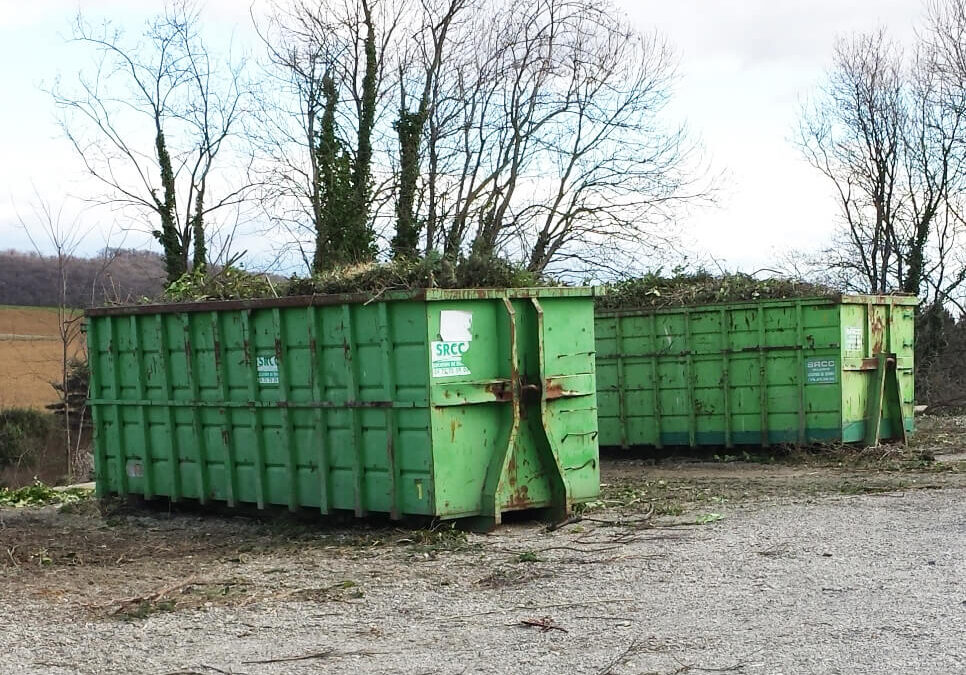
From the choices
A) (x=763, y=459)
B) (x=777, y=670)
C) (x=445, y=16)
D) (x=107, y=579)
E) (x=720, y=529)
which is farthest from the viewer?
(x=445, y=16)

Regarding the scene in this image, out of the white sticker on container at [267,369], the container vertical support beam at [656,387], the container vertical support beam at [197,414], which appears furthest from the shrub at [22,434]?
the white sticker on container at [267,369]

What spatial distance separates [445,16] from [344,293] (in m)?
23.2

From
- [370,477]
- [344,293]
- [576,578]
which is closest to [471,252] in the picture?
[344,293]

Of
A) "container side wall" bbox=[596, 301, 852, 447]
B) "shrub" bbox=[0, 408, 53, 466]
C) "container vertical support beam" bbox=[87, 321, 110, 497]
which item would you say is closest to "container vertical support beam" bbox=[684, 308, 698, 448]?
"container side wall" bbox=[596, 301, 852, 447]

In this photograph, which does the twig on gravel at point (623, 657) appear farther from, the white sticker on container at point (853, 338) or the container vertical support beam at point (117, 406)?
the white sticker on container at point (853, 338)

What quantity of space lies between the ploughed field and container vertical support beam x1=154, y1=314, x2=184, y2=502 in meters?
0.43

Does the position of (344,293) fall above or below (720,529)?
above

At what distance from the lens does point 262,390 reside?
11.1 m

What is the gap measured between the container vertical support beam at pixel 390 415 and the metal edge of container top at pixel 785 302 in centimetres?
771

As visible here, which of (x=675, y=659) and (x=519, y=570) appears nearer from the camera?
(x=675, y=659)

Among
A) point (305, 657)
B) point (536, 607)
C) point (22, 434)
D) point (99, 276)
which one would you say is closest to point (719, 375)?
point (536, 607)

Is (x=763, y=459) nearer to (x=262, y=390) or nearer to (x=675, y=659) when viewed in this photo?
(x=262, y=390)

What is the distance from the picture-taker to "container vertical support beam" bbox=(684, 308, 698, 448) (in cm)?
1678

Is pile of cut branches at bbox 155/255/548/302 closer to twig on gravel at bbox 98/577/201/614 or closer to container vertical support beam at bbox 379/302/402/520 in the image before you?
container vertical support beam at bbox 379/302/402/520
